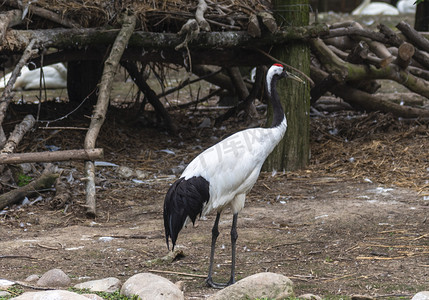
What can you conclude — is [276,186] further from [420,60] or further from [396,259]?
[420,60]

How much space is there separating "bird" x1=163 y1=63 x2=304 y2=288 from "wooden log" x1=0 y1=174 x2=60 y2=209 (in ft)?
7.65

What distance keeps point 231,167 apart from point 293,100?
120 inches

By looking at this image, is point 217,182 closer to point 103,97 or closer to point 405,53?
point 103,97

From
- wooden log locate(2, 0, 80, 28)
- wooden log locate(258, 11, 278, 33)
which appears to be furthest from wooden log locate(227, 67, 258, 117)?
wooden log locate(2, 0, 80, 28)

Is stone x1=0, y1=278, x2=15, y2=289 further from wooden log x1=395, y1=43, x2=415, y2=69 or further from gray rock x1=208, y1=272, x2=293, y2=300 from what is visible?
wooden log x1=395, y1=43, x2=415, y2=69

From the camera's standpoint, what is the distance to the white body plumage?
5.15m

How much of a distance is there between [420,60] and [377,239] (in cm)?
427

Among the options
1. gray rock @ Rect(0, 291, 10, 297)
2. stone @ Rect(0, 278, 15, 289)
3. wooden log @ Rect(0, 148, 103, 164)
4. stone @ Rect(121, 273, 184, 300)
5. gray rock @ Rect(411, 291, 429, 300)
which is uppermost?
wooden log @ Rect(0, 148, 103, 164)

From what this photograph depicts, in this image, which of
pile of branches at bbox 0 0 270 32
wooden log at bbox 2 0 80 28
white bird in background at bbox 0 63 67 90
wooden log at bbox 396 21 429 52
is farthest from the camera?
white bird in background at bbox 0 63 67 90

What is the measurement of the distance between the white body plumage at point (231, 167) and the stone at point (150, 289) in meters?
0.91

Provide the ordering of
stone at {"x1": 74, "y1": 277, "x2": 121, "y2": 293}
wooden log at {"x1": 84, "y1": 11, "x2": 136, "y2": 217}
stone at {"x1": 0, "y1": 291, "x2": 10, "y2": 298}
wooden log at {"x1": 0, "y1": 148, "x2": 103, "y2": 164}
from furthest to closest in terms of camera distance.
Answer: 1. wooden log at {"x1": 84, "y1": 11, "x2": 136, "y2": 217}
2. wooden log at {"x1": 0, "y1": 148, "x2": 103, "y2": 164}
3. stone at {"x1": 74, "y1": 277, "x2": 121, "y2": 293}
4. stone at {"x1": 0, "y1": 291, "x2": 10, "y2": 298}

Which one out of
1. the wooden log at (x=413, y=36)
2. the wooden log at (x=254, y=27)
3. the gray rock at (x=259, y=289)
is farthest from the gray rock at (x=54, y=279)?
the wooden log at (x=413, y=36)

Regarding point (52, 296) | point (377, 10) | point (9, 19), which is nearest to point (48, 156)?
point (9, 19)

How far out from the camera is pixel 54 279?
469 centimetres
